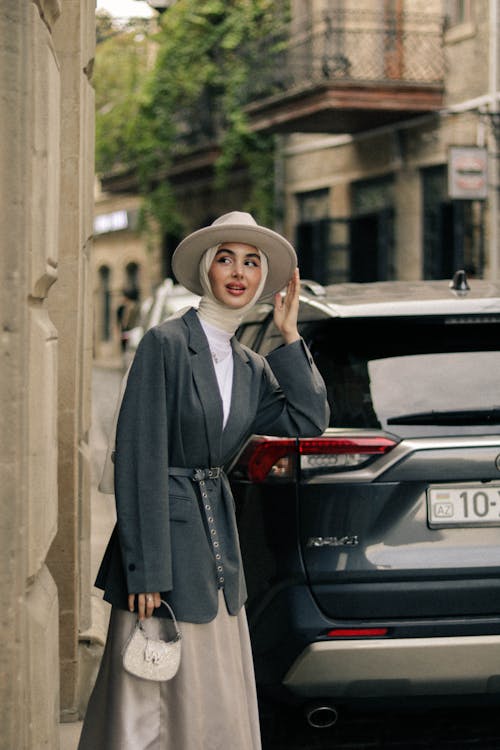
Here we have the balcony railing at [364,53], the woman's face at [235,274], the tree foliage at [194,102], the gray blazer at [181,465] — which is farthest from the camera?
the tree foliage at [194,102]

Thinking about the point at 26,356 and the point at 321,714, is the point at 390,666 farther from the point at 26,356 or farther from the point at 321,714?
the point at 26,356

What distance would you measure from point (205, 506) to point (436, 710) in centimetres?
232

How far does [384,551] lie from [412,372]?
60 cm

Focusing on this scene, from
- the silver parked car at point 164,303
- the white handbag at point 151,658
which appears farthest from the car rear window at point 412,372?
the silver parked car at point 164,303

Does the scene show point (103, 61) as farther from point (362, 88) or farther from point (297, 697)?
point (297, 697)

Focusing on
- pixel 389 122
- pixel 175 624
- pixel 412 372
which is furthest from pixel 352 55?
pixel 175 624

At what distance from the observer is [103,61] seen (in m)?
38.0

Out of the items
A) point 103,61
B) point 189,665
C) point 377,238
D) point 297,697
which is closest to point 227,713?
point 189,665

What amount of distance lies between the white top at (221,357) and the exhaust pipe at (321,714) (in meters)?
1.35

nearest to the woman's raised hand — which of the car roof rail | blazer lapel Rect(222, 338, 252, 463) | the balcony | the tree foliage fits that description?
blazer lapel Rect(222, 338, 252, 463)

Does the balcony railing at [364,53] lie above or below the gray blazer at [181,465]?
above

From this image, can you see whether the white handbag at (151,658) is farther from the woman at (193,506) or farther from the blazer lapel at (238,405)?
the blazer lapel at (238,405)

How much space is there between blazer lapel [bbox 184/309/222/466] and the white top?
0.05m

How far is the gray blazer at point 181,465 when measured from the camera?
146 inches
